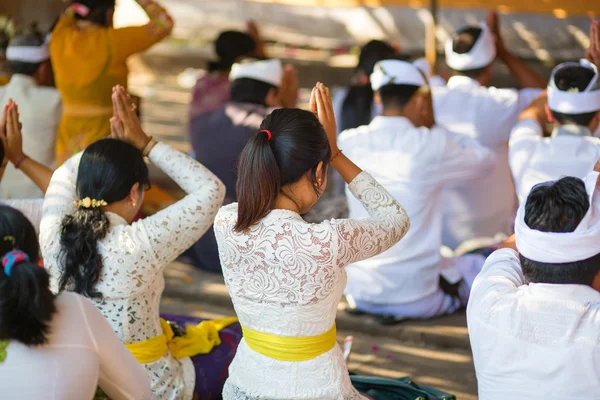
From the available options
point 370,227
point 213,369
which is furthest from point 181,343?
point 370,227

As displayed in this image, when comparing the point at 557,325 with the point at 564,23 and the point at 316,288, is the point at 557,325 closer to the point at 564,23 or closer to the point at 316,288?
the point at 316,288

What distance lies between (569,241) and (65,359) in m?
1.17

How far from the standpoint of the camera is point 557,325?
1852 millimetres

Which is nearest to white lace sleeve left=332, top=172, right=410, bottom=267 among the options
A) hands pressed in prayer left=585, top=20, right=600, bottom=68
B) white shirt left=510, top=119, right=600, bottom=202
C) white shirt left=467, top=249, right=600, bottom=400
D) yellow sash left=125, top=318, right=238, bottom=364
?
white shirt left=467, top=249, right=600, bottom=400

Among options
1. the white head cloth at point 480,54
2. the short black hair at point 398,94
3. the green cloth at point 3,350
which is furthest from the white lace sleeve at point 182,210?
the white head cloth at point 480,54

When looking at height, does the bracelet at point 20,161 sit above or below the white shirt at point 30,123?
above

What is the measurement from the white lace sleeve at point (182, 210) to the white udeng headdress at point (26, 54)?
5.87 feet

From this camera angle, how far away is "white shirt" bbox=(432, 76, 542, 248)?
410cm

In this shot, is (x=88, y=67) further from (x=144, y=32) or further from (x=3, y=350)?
(x=3, y=350)

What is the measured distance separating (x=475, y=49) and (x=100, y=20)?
1960mm

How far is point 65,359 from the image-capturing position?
1.80m

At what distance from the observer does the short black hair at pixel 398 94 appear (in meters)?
3.50

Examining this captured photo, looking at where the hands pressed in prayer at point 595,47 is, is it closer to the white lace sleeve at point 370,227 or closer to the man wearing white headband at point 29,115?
the white lace sleeve at point 370,227

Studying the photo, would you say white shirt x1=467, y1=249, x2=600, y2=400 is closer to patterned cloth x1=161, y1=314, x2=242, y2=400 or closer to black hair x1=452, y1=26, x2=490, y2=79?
patterned cloth x1=161, y1=314, x2=242, y2=400
